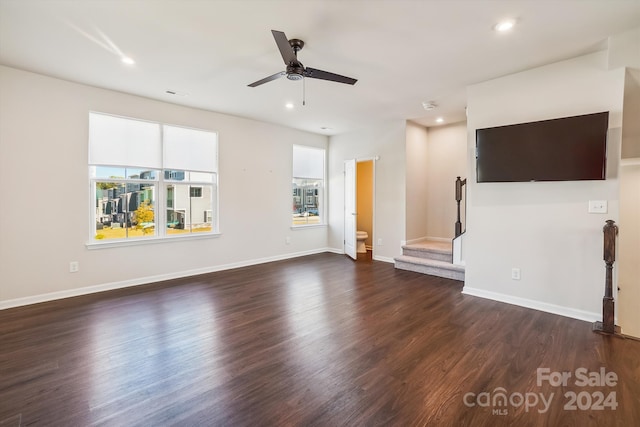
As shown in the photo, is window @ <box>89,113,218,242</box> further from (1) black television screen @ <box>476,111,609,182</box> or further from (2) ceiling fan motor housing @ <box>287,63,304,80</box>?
(1) black television screen @ <box>476,111,609,182</box>

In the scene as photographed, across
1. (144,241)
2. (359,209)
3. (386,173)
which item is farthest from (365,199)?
(144,241)

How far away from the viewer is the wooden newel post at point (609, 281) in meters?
2.85

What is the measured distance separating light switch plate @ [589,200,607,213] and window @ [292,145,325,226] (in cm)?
501

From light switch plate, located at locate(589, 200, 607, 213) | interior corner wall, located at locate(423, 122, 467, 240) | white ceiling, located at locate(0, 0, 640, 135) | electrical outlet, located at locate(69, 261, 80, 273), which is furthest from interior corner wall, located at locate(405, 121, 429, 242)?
electrical outlet, located at locate(69, 261, 80, 273)

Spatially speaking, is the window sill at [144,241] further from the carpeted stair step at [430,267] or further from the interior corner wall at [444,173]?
the interior corner wall at [444,173]

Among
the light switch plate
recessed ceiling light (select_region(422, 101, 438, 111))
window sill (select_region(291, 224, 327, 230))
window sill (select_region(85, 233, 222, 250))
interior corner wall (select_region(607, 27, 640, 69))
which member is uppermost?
recessed ceiling light (select_region(422, 101, 438, 111))

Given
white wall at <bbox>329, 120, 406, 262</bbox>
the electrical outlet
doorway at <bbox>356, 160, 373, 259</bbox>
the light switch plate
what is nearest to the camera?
the light switch plate

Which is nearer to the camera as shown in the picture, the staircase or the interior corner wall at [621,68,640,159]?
the interior corner wall at [621,68,640,159]

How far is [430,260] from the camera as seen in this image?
211 inches

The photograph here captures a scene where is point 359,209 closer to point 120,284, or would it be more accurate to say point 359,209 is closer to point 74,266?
point 120,284

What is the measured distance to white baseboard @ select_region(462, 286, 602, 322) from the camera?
3.22 metres

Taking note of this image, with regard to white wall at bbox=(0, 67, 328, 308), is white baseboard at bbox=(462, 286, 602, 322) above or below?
below

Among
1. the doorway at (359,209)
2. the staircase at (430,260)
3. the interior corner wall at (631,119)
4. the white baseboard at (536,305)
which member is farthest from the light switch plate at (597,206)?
the doorway at (359,209)

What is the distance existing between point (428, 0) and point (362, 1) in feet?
1.67
